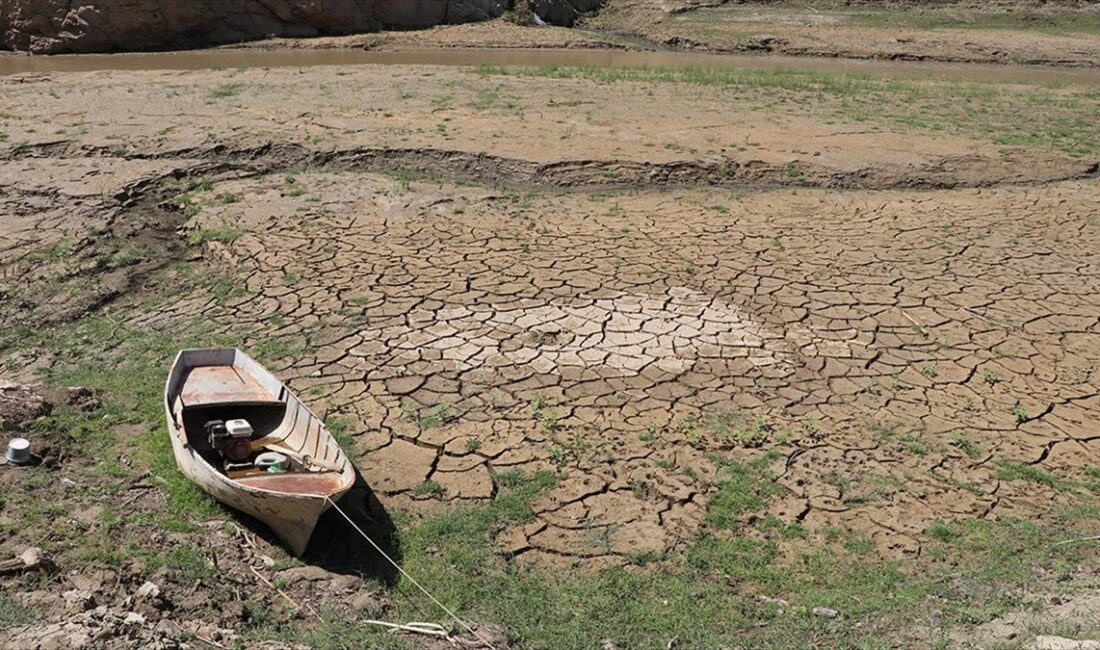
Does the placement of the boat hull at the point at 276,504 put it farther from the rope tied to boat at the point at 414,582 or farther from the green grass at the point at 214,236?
the green grass at the point at 214,236

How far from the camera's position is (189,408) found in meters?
5.66

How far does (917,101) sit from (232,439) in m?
12.4

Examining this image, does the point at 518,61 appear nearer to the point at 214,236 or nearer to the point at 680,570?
the point at 214,236

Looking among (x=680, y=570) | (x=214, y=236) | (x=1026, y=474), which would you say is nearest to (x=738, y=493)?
(x=680, y=570)

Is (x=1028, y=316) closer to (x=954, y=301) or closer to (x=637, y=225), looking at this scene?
(x=954, y=301)

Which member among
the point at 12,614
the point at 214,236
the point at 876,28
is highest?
the point at 876,28

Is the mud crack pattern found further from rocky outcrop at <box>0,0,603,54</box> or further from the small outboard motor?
rocky outcrop at <box>0,0,603,54</box>

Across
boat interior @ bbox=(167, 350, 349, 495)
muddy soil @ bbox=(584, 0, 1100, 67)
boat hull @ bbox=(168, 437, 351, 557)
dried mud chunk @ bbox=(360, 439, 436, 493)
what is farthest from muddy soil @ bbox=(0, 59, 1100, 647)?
muddy soil @ bbox=(584, 0, 1100, 67)

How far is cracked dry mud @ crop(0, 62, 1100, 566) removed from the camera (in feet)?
18.6

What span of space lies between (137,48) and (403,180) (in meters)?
14.7

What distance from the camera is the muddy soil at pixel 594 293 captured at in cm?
560

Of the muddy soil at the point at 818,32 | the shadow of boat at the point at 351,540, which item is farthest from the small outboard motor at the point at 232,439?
the muddy soil at the point at 818,32

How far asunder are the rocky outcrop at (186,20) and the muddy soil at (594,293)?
9.68 m

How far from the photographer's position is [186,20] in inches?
887
